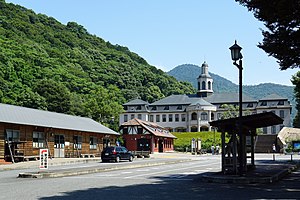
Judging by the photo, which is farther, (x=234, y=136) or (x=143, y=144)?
(x=143, y=144)

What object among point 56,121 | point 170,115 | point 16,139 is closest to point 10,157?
point 16,139

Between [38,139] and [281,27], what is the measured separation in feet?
85.3

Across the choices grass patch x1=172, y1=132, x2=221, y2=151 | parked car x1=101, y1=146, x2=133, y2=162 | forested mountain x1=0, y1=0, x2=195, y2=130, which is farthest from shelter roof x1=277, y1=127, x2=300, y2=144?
parked car x1=101, y1=146, x2=133, y2=162

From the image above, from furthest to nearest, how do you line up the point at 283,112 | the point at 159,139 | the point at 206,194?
the point at 283,112 < the point at 159,139 < the point at 206,194

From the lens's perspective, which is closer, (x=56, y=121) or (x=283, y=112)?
(x=56, y=121)

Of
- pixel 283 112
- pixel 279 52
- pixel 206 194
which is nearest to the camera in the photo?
A: pixel 206 194

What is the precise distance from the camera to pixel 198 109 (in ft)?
349

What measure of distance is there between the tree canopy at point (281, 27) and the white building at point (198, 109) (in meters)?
86.0

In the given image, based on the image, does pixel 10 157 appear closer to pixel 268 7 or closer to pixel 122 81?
pixel 268 7

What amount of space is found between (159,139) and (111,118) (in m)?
11.2

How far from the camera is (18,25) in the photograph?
13512 centimetres

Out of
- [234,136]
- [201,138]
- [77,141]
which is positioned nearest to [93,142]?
[77,141]

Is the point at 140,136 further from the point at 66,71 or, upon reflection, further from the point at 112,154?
the point at 66,71

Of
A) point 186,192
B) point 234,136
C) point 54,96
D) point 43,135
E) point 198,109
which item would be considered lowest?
point 186,192
